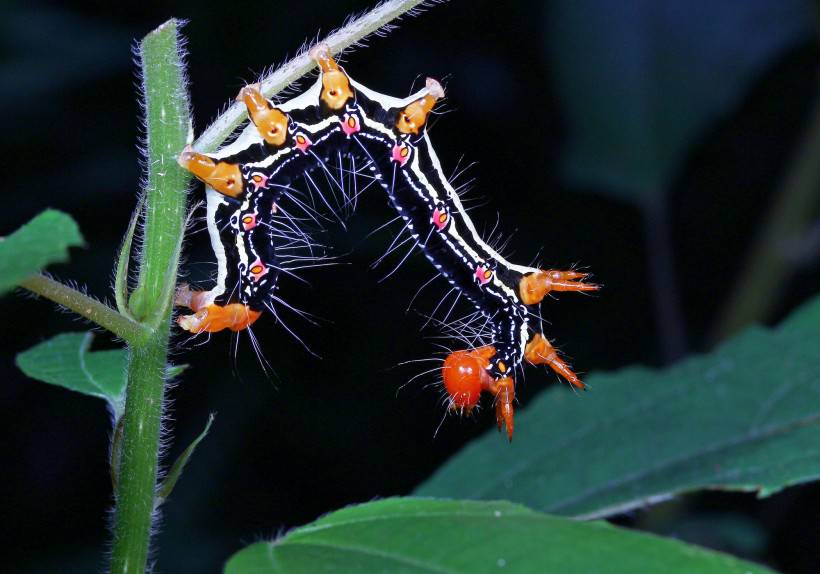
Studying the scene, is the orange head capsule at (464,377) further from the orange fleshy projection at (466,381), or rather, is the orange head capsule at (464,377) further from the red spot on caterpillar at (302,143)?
the red spot on caterpillar at (302,143)

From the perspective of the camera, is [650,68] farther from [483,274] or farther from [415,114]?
[415,114]

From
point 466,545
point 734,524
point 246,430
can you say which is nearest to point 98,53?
point 246,430

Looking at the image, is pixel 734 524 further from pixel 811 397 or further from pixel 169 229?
pixel 169 229

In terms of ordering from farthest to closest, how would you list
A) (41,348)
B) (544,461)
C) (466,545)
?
(544,461) → (41,348) → (466,545)

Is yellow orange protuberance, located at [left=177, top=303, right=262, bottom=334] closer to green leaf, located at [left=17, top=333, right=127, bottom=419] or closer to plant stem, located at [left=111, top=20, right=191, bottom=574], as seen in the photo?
green leaf, located at [left=17, top=333, right=127, bottom=419]

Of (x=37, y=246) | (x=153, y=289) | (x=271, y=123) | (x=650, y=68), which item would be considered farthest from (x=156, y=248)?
(x=650, y=68)

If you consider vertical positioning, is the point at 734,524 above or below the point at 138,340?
below

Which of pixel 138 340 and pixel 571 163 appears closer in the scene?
pixel 138 340
